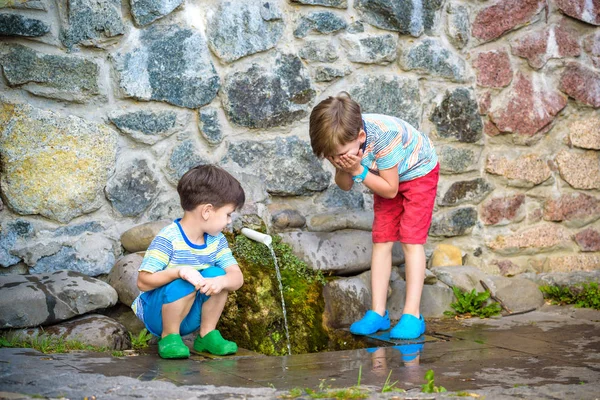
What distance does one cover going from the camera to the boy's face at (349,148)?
3.55 meters

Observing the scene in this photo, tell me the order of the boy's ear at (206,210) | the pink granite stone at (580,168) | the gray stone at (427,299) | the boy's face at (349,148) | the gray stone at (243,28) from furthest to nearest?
the pink granite stone at (580,168)
the gray stone at (427,299)
the gray stone at (243,28)
the boy's face at (349,148)
the boy's ear at (206,210)

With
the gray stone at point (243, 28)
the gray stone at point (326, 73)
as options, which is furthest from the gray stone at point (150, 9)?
the gray stone at point (326, 73)

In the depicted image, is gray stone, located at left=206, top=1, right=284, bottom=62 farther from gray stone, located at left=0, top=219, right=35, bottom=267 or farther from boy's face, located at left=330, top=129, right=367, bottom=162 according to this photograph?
gray stone, located at left=0, top=219, right=35, bottom=267

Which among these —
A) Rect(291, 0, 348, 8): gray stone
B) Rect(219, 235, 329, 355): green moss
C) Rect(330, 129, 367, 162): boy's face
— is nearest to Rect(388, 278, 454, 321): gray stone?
Rect(219, 235, 329, 355): green moss

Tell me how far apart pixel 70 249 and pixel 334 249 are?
144cm

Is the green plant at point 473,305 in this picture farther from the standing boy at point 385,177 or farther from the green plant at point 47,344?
the green plant at point 47,344

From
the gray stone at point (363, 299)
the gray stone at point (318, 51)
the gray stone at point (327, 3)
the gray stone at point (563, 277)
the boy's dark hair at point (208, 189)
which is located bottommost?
the gray stone at point (563, 277)

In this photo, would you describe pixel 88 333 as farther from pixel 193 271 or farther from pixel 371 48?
pixel 371 48

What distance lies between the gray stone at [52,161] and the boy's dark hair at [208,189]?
82 centimetres

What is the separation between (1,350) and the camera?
3117mm

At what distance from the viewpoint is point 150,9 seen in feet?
13.2

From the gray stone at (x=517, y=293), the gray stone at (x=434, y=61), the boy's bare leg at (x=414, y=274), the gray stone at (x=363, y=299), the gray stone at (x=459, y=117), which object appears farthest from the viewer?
the gray stone at (x=459, y=117)

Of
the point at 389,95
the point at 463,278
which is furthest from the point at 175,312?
the point at 389,95

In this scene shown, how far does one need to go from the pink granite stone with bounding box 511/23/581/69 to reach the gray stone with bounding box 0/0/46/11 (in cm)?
295
